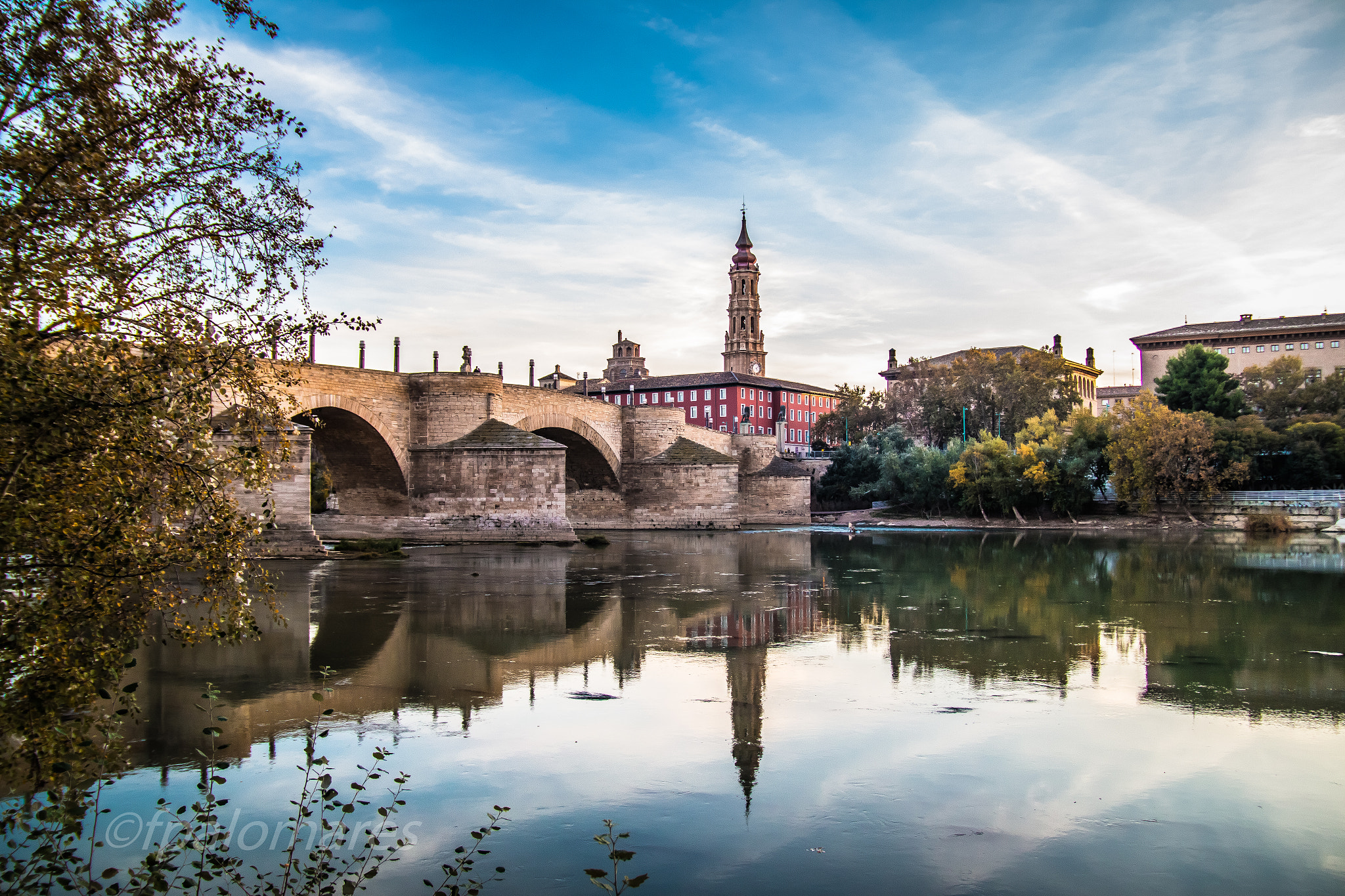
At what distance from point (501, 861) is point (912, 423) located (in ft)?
180

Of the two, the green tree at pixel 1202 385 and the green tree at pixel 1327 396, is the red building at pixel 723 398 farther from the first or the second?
the green tree at pixel 1327 396

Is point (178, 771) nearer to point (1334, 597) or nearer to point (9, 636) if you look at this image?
point (9, 636)

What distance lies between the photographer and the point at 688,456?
41.1 meters

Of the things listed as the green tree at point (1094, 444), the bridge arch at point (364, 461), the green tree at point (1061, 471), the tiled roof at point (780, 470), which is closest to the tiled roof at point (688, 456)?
the tiled roof at point (780, 470)

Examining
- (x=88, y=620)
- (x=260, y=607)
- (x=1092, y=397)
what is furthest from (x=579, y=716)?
(x=1092, y=397)

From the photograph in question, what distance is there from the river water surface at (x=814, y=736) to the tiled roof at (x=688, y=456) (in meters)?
25.6

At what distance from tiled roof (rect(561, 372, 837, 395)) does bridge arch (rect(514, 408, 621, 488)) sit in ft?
126

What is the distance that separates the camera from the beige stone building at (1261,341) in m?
63.8

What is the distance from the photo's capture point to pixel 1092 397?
96375 millimetres

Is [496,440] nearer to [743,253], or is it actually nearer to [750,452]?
[750,452]

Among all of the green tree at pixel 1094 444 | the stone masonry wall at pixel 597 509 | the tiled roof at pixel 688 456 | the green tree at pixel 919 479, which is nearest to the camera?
the stone masonry wall at pixel 597 509

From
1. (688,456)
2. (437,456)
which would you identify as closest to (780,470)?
(688,456)

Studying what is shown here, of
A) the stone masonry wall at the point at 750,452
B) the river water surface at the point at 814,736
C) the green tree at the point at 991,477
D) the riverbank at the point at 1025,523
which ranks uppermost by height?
the stone masonry wall at the point at 750,452

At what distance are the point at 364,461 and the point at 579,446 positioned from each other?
1053cm
